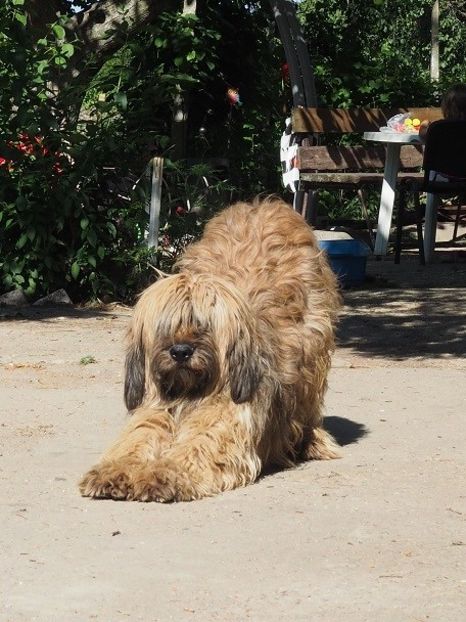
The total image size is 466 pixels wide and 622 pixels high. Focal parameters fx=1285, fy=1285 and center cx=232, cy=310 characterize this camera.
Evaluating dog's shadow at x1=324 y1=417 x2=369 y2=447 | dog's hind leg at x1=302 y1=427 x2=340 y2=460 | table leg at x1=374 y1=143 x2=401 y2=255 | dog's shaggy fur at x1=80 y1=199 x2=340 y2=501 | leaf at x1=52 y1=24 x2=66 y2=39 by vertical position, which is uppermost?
leaf at x1=52 y1=24 x2=66 y2=39

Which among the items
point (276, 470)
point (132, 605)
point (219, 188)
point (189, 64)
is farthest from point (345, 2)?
point (132, 605)

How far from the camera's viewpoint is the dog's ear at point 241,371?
5137 mm

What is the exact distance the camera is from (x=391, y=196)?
13.6 metres

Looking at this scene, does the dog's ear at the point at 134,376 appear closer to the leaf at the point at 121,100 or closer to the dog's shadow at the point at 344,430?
the dog's shadow at the point at 344,430

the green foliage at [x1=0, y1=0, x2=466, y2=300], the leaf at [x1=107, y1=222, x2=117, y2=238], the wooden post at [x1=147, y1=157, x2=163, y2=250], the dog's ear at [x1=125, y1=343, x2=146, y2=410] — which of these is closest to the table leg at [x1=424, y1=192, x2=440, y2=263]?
the green foliage at [x1=0, y1=0, x2=466, y2=300]

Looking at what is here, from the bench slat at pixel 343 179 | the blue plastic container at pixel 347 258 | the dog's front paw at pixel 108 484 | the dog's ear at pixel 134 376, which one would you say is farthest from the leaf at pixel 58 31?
the dog's front paw at pixel 108 484

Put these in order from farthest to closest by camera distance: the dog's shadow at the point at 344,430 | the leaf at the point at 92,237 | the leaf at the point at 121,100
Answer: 1. the leaf at the point at 121,100
2. the leaf at the point at 92,237
3. the dog's shadow at the point at 344,430

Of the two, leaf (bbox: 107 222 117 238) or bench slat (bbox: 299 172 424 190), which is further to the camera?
bench slat (bbox: 299 172 424 190)

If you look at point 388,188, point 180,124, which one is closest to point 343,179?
point 388,188

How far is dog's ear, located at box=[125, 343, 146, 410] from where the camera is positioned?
523 cm

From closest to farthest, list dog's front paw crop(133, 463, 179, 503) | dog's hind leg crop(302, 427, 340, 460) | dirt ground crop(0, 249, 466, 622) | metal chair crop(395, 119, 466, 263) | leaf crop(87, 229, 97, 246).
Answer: dirt ground crop(0, 249, 466, 622)
dog's front paw crop(133, 463, 179, 503)
dog's hind leg crop(302, 427, 340, 460)
leaf crop(87, 229, 97, 246)
metal chair crop(395, 119, 466, 263)

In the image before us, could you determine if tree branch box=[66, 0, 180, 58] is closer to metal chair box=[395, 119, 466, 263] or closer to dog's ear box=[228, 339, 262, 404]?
metal chair box=[395, 119, 466, 263]

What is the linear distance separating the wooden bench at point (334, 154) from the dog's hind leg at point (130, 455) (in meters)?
8.32

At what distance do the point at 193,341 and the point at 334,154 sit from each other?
9252mm
